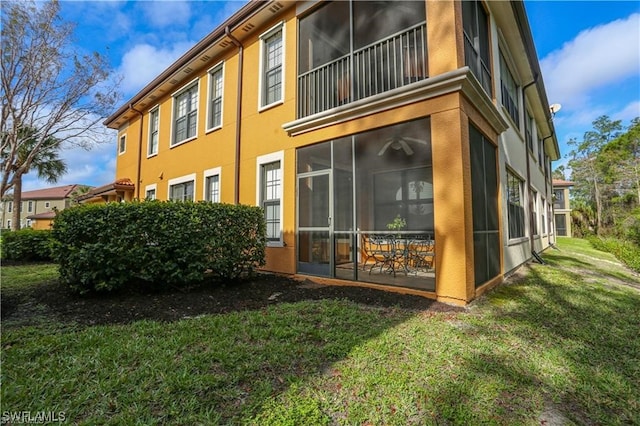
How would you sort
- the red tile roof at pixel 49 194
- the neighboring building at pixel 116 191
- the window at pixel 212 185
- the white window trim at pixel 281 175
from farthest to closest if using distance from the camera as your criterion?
1. the red tile roof at pixel 49 194
2. the neighboring building at pixel 116 191
3. the window at pixel 212 185
4. the white window trim at pixel 281 175

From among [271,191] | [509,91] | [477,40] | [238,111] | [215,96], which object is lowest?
[271,191]

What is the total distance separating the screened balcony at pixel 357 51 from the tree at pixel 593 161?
32978 millimetres

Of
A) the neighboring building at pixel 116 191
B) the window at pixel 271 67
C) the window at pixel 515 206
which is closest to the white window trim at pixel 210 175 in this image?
the window at pixel 271 67

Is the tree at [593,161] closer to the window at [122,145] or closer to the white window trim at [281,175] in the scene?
the white window trim at [281,175]

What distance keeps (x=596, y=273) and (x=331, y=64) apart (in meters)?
8.62

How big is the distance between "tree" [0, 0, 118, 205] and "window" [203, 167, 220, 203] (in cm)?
614

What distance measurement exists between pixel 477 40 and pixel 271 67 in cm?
494

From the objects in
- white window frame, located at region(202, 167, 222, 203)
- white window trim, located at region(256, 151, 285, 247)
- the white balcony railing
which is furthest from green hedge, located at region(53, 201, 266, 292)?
white window frame, located at region(202, 167, 222, 203)

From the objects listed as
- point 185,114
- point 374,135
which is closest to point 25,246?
point 185,114

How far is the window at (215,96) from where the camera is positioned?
9406mm

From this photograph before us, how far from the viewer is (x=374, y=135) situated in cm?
563

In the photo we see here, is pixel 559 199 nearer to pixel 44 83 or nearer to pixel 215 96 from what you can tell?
Result: pixel 215 96

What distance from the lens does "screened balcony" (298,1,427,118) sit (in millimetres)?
5332

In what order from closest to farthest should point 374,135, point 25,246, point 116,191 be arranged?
point 374,135 < point 25,246 < point 116,191
